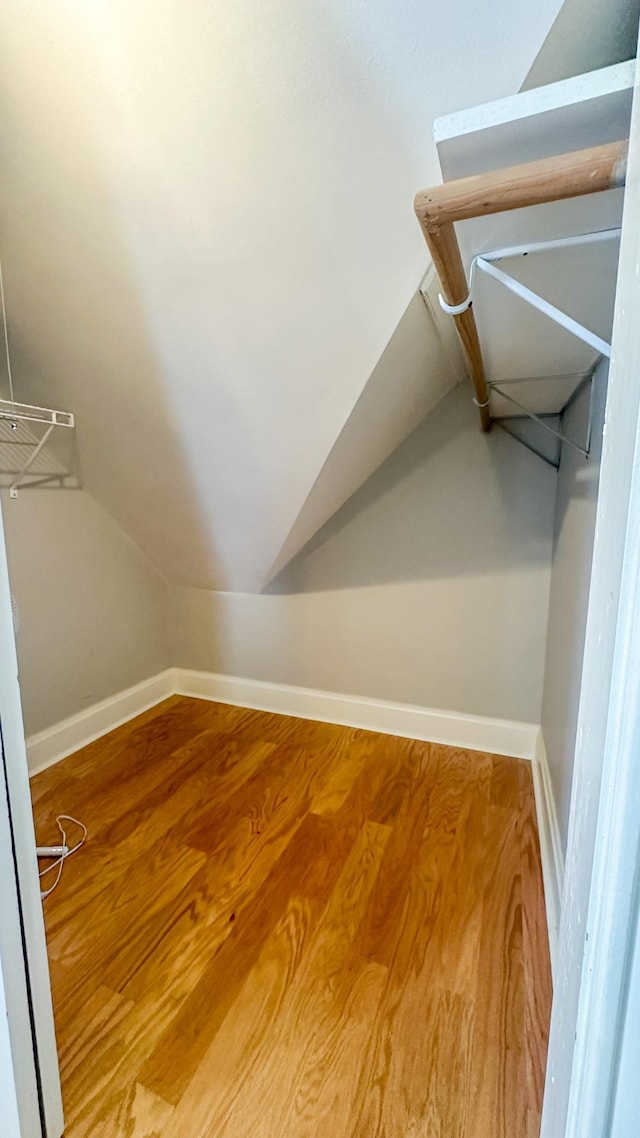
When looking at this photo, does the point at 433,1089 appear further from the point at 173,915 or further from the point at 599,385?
the point at 599,385

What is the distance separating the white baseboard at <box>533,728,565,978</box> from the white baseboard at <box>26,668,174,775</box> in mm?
1984

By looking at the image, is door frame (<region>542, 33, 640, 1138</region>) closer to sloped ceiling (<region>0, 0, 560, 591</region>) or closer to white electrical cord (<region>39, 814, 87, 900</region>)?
sloped ceiling (<region>0, 0, 560, 591</region>)

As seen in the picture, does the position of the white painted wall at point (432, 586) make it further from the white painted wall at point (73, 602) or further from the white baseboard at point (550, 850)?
the white painted wall at point (73, 602)

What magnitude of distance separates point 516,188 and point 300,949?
1717mm

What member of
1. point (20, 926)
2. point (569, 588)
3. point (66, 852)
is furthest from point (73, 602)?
point (569, 588)

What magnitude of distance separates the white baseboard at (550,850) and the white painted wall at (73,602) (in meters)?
2.09

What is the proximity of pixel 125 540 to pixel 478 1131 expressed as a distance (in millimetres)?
2458

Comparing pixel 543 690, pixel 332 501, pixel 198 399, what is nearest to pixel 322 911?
pixel 543 690

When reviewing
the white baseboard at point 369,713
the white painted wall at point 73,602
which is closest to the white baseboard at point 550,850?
the white baseboard at point 369,713

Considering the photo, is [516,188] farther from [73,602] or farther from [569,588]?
[73,602]

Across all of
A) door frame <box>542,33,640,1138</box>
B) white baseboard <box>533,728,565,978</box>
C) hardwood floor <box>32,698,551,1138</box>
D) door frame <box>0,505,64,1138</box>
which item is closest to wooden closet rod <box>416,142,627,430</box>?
door frame <box>542,33,640,1138</box>

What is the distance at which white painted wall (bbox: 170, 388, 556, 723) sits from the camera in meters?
2.07

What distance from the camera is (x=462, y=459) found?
6.95 feet

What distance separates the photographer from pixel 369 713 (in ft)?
8.02
